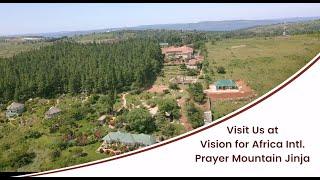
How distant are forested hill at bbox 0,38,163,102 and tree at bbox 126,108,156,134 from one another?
0.33m

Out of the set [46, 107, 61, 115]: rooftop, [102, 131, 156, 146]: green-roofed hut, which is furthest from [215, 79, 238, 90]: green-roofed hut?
[46, 107, 61, 115]: rooftop

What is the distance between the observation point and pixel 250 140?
3.75 m

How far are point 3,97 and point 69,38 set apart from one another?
960 mm

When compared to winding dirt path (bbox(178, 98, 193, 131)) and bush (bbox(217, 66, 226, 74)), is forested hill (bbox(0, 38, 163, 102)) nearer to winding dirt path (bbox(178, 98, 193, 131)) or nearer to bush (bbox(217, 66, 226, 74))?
winding dirt path (bbox(178, 98, 193, 131))

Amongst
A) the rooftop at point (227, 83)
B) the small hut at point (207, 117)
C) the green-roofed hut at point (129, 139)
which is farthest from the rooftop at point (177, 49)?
the green-roofed hut at point (129, 139)

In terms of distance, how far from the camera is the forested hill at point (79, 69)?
445 cm

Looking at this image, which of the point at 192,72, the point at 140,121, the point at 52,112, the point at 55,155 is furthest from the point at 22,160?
the point at 192,72

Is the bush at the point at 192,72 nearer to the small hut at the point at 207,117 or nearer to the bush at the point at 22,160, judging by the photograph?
the small hut at the point at 207,117

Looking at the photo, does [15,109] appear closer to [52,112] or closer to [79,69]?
[52,112]

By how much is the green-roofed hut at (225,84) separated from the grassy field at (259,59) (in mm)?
55

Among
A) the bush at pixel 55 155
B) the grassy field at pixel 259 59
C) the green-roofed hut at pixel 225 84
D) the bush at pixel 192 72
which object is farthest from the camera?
the bush at pixel 192 72

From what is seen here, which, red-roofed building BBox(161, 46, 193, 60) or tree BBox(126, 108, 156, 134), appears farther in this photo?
red-roofed building BBox(161, 46, 193, 60)

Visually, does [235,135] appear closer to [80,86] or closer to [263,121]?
[263,121]

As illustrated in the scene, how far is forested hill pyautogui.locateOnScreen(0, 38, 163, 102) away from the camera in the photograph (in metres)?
4.45
